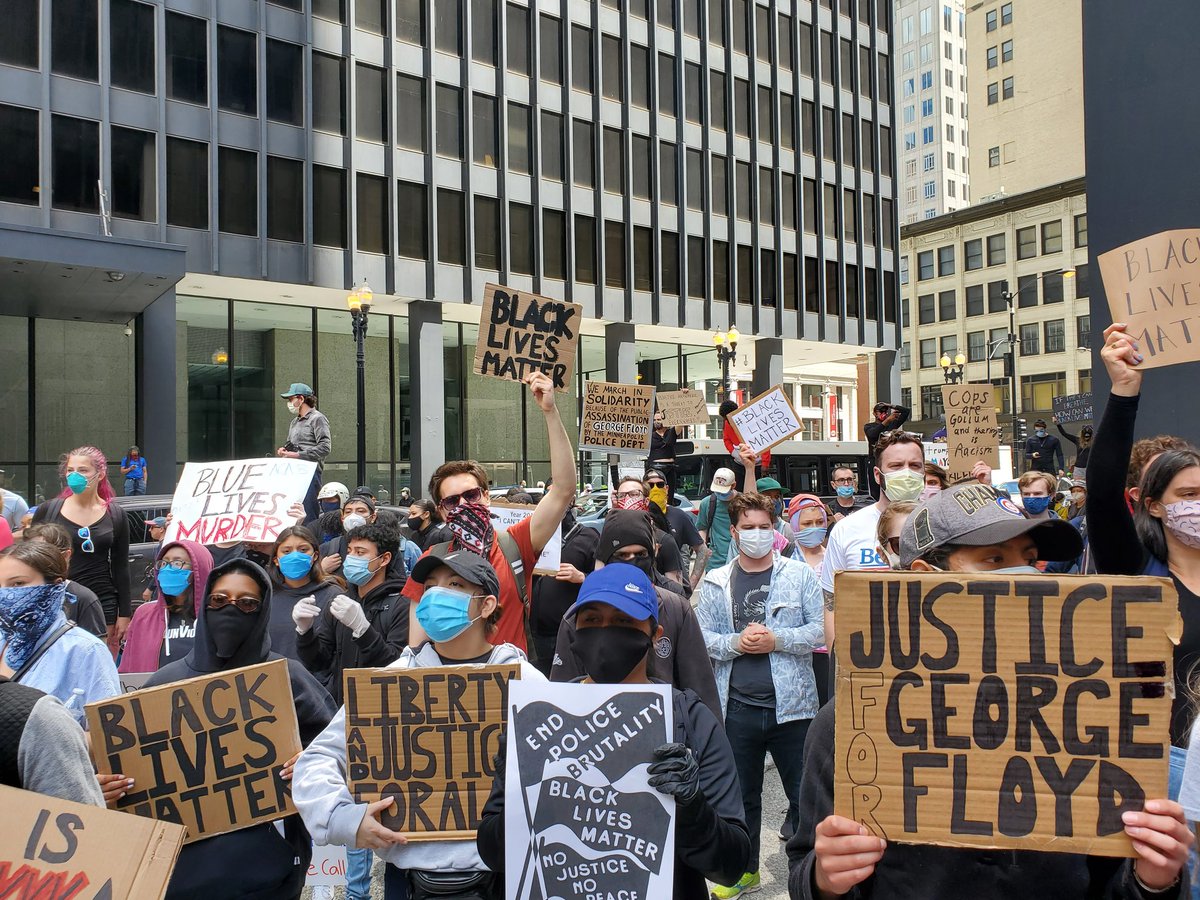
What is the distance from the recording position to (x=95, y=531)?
6.98 meters

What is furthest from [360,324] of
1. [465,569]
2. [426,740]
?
[426,740]

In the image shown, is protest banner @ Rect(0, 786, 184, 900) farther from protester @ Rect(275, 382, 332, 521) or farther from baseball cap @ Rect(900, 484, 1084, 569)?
protester @ Rect(275, 382, 332, 521)

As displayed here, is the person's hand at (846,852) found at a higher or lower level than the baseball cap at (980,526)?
lower

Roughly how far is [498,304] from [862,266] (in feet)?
130

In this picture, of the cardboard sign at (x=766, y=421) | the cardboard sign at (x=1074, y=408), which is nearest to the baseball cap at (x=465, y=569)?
the cardboard sign at (x=766, y=421)

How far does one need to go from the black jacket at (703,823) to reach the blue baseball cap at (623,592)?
0.94ft

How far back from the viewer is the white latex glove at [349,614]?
468cm

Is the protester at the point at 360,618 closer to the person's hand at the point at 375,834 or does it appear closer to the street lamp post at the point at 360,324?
the person's hand at the point at 375,834

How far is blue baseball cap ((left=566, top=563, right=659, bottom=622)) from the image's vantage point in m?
3.05

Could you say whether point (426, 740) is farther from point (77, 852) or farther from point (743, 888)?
point (743, 888)

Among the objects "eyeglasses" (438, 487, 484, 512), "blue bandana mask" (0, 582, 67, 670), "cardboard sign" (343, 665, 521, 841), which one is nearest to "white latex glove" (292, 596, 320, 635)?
"eyeglasses" (438, 487, 484, 512)

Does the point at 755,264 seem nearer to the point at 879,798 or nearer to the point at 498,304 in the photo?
the point at 498,304

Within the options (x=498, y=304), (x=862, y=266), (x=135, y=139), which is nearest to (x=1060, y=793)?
(x=498, y=304)

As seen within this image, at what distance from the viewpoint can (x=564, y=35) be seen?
34.8 metres
